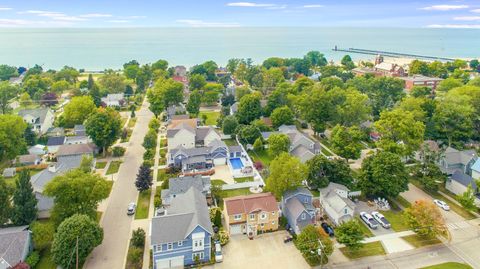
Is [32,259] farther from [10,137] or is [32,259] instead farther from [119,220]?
[10,137]

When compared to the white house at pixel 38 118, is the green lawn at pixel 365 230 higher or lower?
lower

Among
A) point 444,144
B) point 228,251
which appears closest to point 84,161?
point 228,251

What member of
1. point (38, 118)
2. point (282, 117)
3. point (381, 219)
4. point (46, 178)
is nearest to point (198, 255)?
point (381, 219)

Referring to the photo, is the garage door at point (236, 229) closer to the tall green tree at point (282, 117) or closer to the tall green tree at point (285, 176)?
the tall green tree at point (285, 176)

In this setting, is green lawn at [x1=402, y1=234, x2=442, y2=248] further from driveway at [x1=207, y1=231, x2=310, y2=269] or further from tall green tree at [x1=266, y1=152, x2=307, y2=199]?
tall green tree at [x1=266, y1=152, x2=307, y2=199]

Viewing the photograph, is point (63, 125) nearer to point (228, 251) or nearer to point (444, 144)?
point (228, 251)

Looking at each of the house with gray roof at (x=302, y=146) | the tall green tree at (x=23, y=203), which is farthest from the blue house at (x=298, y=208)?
the tall green tree at (x=23, y=203)
